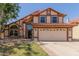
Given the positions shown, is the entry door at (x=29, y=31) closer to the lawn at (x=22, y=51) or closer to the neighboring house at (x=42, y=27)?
the neighboring house at (x=42, y=27)

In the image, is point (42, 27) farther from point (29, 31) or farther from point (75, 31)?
point (75, 31)

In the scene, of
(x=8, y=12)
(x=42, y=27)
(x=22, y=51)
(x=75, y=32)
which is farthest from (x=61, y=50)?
(x=75, y=32)

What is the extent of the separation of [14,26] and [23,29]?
0.79 metres

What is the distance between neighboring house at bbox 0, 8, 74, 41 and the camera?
65.4ft

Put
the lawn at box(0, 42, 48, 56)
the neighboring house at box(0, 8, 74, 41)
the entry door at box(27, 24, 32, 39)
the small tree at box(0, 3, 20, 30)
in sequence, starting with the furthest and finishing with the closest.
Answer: the entry door at box(27, 24, 32, 39), the neighboring house at box(0, 8, 74, 41), the small tree at box(0, 3, 20, 30), the lawn at box(0, 42, 48, 56)

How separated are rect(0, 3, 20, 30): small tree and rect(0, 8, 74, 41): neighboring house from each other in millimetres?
2305

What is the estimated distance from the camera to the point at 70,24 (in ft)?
68.3

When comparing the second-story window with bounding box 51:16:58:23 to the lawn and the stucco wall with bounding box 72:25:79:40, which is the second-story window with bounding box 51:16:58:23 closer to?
the stucco wall with bounding box 72:25:79:40

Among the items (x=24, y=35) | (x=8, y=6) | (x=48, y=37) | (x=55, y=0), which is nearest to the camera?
(x=55, y=0)

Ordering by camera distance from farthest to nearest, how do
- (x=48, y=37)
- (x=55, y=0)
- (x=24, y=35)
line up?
(x=24, y=35), (x=48, y=37), (x=55, y=0)

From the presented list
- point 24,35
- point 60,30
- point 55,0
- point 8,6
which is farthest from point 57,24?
point 55,0

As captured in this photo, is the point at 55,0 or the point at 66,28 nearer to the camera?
the point at 55,0

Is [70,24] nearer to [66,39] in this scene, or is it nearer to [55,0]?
[66,39]

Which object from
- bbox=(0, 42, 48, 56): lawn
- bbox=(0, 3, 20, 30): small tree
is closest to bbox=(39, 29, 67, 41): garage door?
bbox=(0, 3, 20, 30): small tree
